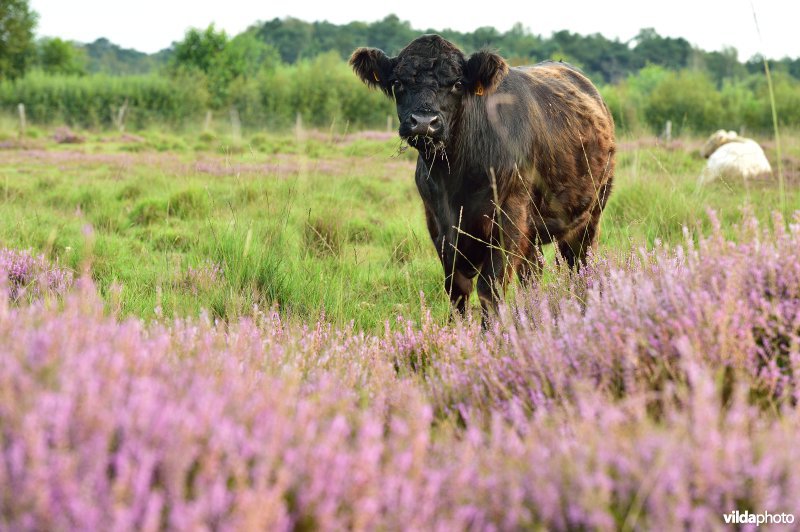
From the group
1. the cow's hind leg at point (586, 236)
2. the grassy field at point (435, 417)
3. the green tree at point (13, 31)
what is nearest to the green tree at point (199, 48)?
the green tree at point (13, 31)

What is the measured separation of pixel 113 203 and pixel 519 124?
6186 millimetres

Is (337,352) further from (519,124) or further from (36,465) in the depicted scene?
(519,124)

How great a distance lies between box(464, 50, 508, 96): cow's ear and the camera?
4746 mm

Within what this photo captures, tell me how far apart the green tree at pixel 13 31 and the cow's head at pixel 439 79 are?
196 feet

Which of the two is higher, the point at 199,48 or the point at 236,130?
the point at 199,48

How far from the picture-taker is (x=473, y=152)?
190 inches

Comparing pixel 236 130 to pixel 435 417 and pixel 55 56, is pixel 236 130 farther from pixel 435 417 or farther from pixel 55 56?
Result: pixel 55 56

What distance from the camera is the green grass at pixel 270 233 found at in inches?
191

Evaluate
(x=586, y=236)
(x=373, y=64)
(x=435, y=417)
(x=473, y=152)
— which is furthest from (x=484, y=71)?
(x=435, y=417)

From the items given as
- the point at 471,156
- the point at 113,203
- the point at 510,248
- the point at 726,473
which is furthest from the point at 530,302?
the point at 113,203

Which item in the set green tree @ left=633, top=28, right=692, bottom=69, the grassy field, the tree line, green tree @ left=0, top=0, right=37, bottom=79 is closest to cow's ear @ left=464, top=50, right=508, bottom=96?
the grassy field

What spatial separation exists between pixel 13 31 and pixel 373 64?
6129 cm

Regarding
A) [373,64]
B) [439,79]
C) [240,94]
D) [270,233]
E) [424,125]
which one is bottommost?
[270,233]

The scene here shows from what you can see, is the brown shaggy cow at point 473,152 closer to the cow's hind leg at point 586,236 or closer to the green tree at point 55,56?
the cow's hind leg at point 586,236
